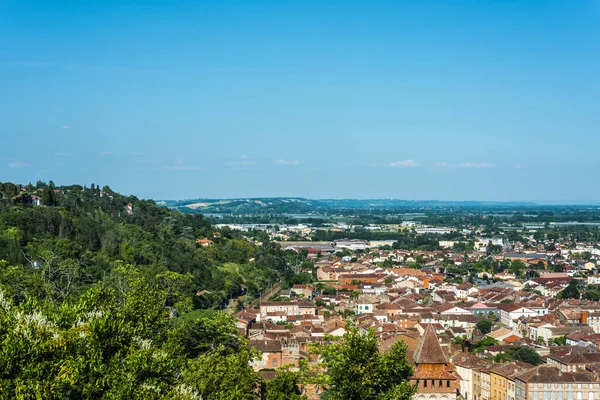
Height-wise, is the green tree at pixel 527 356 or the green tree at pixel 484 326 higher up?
the green tree at pixel 527 356

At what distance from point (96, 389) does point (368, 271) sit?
2858 inches

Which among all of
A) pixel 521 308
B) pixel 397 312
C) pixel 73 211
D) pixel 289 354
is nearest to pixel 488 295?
pixel 521 308

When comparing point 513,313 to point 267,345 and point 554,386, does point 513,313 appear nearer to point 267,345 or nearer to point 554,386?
point 554,386

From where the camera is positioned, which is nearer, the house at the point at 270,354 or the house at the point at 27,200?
the house at the point at 270,354

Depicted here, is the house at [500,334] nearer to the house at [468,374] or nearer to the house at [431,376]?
the house at [468,374]

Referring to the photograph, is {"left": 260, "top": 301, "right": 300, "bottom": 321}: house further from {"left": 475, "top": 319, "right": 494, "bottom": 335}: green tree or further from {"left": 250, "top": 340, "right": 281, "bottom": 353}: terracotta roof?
{"left": 250, "top": 340, "right": 281, "bottom": 353}: terracotta roof

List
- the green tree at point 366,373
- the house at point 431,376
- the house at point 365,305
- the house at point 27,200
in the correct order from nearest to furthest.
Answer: the green tree at point 366,373 → the house at point 431,376 → the house at point 365,305 → the house at point 27,200

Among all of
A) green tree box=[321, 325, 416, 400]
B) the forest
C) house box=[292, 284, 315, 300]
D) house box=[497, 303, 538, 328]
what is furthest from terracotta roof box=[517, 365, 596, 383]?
house box=[292, 284, 315, 300]

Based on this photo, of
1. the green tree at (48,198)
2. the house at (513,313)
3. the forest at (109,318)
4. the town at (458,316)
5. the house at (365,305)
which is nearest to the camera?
the forest at (109,318)

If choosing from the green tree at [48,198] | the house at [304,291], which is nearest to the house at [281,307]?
the house at [304,291]

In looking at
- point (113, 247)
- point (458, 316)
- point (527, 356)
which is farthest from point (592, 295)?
point (113, 247)

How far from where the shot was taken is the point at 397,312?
5600 centimetres

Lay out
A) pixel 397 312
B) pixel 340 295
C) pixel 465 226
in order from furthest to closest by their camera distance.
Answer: pixel 465 226 → pixel 340 295 → pixel 397 312

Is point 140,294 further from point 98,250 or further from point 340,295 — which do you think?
point 340,295
